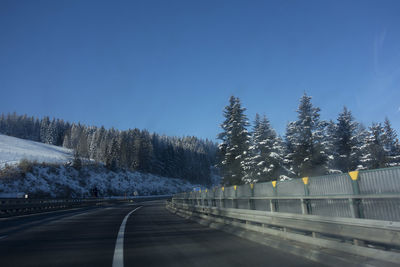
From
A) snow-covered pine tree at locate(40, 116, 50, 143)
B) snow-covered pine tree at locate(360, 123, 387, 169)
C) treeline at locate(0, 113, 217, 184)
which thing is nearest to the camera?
snow-covered pine tree at locate(360, 123, 387, 169)

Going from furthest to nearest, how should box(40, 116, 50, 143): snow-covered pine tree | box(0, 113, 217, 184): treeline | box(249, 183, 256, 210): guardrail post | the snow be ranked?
1. box(40, 116, 50, 143): snow-covered pine tree
2. box(0, 113, 217, 184): treeline
3. the snow
4. box(249, 183, 256, 210): guardrail post

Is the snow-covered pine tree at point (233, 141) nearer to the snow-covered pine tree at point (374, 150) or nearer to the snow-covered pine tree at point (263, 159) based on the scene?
the snow-covered pine tree at point (263, 159)

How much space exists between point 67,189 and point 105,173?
26259 mm

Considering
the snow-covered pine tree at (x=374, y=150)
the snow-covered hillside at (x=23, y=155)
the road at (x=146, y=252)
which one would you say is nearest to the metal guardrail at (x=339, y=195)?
the road at (x=146, y=252)

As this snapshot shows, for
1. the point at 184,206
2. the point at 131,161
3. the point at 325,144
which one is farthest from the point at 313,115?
the point at 131,161

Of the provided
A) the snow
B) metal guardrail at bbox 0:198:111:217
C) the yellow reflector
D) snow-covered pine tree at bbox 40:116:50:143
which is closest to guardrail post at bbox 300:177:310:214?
the yellow reflector

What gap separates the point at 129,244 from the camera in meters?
8.06

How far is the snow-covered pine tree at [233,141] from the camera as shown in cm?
3716

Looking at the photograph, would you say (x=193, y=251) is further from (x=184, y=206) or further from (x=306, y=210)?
(x=184, y=206)

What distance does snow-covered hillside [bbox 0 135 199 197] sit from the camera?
169 ft

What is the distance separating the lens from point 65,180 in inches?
2547

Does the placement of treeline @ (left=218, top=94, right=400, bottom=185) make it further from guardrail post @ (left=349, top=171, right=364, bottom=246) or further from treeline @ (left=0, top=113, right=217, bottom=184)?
treeline @ (left=0, top=113, right=217, bottom=184)

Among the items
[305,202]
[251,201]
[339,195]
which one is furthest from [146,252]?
[339,195]

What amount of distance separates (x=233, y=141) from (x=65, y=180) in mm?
45237
